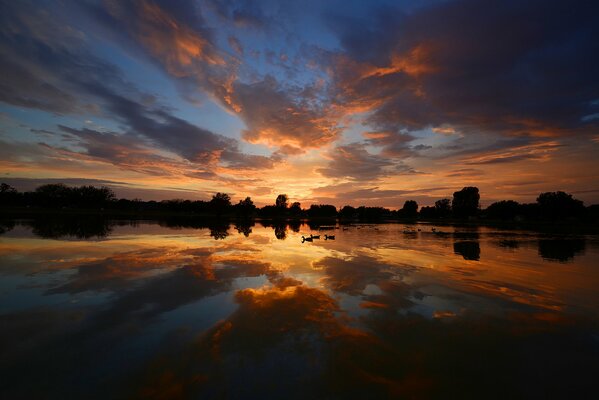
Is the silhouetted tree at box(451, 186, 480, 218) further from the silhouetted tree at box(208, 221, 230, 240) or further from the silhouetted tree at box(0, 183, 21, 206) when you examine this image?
the silhouetted tree at box(0, 183, 21, 206)

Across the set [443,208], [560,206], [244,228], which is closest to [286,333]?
[244,228]

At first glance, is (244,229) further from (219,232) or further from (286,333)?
(286,333)

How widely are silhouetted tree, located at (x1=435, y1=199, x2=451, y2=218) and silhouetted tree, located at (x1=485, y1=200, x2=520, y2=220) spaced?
2841cm

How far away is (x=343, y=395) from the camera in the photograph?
6.21 meters

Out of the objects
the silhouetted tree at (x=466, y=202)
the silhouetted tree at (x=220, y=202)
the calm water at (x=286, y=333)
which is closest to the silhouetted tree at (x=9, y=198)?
the silhouetted tree at (x=220, y=202)

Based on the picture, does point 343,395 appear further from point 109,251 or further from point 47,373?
point 109,251

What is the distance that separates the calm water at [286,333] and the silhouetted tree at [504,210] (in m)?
155

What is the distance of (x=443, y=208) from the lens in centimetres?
18750

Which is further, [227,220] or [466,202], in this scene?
[466,202]

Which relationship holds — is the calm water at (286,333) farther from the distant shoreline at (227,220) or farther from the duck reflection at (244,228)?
the distant shoreline at (227,220)

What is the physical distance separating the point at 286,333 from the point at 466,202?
7103 inches

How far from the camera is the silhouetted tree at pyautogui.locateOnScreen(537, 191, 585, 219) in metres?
103

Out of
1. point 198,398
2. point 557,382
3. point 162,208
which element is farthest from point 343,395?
point 162,208

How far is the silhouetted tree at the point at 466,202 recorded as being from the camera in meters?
159
